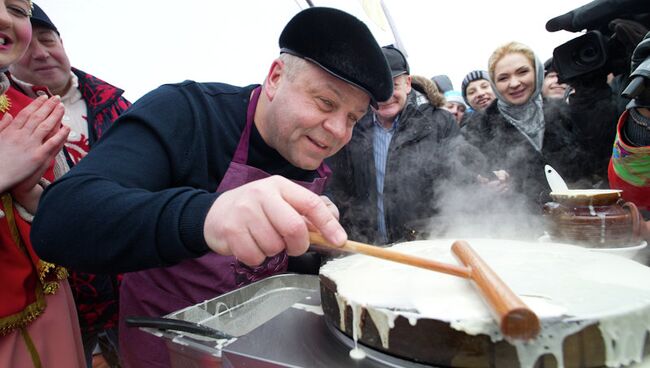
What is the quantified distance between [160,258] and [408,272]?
25.2 inches

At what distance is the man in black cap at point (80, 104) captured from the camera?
2.04m

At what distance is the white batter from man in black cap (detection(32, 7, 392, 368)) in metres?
0.22

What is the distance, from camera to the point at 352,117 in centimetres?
149

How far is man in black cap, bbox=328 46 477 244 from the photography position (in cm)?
289

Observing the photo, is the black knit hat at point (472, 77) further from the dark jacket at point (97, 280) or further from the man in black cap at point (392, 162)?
the dark jacket at point (97, 280)

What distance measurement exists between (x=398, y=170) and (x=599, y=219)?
5.60 feet

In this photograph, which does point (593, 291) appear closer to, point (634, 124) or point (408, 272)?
point (408, 272)

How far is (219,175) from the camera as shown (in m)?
1.47

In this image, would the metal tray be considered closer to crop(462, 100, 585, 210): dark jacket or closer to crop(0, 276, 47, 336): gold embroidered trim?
crop(0, 276, 47, 336): gold embroidered trim

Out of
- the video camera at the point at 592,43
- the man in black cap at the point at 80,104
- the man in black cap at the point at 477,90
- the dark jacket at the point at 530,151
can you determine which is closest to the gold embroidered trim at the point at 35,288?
the man in black cap at the point at 80,104

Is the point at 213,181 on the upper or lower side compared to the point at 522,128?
upper

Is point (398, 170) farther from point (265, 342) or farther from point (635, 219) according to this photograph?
point (265, 342)

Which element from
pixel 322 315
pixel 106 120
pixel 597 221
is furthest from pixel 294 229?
pixel 106 120

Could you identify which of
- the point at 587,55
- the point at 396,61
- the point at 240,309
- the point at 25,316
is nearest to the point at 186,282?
the point at 240,309
